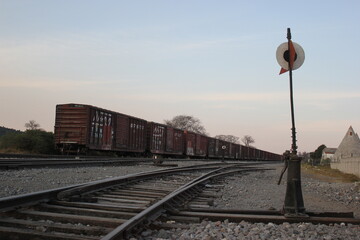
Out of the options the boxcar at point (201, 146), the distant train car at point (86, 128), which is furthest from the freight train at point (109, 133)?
the boxcar at point (201, 146)

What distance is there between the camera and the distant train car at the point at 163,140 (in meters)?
34.0

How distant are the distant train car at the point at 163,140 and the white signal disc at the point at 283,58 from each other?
27.9 m

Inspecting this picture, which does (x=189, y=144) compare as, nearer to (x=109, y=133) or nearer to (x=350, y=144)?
(x=350, y=144)

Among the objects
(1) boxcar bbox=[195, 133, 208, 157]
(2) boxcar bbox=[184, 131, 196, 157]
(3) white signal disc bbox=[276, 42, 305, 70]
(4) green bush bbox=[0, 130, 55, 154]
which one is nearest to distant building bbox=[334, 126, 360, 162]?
(2) boxcar bbox=[184, 131, 196, 157]

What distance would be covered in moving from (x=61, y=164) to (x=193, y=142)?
30.1 m

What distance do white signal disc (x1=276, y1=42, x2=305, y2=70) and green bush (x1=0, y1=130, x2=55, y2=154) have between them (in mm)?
28051

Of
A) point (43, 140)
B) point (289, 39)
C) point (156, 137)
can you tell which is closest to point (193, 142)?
point (156, 137)

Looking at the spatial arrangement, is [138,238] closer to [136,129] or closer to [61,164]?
[61,164]

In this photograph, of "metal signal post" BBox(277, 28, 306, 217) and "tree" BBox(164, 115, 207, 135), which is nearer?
"metal signal post" BBox(277, 28, 306, 217)

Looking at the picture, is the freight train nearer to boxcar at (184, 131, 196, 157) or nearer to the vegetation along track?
boxcar at (184, 131, 196, 157)

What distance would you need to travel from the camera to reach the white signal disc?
620 cm

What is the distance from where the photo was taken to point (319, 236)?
4.38 meters

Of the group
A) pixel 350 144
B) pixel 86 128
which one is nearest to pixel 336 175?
pixel 350 144

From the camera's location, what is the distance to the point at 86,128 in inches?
941
